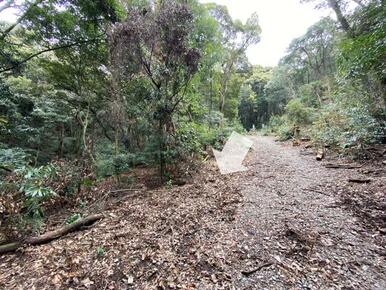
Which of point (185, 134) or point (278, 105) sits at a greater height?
point (278, 105)

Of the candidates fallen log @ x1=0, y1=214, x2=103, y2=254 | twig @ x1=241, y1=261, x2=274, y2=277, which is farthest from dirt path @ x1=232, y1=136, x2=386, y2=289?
fallen log @ x1=0, y1=214, x2=103, y2=254

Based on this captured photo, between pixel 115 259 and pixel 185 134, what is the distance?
152 inches

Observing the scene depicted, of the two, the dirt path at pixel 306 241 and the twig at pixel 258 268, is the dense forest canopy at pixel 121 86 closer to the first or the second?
the dirt path at pixel 306 241

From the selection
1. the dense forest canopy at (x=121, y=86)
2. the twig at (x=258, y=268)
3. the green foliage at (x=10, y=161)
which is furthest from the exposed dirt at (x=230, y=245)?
the green foliage at (x=10, y=161)

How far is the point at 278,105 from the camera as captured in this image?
2217 centimetres

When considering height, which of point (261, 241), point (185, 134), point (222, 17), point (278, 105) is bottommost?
point (261, 241)

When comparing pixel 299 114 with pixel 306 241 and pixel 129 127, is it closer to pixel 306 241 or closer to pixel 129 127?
pixel 129 127

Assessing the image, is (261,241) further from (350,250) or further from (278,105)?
(278,105)

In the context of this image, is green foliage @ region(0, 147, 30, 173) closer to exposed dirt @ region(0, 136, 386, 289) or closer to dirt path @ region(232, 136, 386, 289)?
exposed dirt @ region(0, 136, 386, 289)

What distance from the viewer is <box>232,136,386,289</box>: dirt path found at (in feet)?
6.43

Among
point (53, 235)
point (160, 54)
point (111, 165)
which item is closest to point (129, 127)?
point (111, 165)

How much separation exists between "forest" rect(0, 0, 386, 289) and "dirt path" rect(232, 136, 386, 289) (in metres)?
0.08

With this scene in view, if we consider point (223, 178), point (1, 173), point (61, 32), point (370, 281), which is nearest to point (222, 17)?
point (61, 32)

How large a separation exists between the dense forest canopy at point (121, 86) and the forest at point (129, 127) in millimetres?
33
